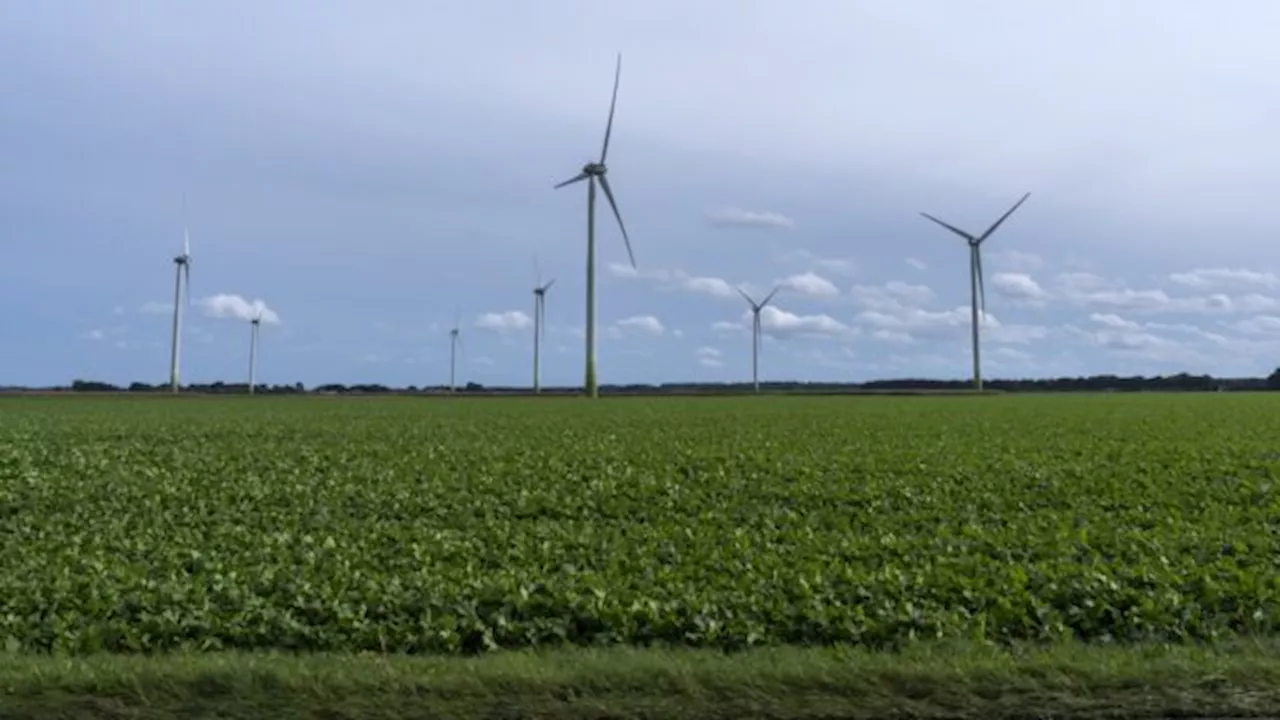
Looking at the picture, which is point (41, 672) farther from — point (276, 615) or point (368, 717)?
point (368, 717)

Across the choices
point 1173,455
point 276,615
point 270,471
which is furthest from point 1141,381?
point 276,615

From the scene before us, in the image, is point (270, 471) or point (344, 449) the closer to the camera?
point (270, 471)

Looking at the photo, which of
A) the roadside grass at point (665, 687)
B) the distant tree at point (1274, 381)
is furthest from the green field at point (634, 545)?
the distant tree at point (1274, 381)

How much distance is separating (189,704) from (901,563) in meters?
7.94

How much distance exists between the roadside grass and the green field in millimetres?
972

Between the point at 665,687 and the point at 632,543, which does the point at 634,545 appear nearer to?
the point at 632,543

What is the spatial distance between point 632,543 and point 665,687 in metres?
6.46

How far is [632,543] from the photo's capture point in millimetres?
14453

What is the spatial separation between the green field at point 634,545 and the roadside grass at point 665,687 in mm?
972

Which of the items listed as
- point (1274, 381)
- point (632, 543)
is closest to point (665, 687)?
point (632, 543)

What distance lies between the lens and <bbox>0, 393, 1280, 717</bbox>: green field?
32.7 feet

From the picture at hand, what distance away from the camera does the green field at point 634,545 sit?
392 inches

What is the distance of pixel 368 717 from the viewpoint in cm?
762

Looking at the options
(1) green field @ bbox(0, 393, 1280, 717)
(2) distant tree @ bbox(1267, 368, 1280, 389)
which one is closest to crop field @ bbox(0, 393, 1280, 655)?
(1) green field @ bbox(0, 393, 1280, 717)
